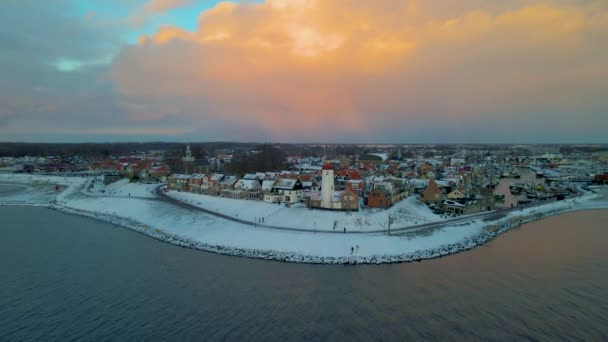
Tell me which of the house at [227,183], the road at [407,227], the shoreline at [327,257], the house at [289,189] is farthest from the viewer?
the house at [227,183]

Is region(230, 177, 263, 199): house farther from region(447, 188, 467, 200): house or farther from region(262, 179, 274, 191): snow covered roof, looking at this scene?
region(447, 188, 467, 200): house

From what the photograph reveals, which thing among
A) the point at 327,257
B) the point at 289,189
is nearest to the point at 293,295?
the point at 327,257

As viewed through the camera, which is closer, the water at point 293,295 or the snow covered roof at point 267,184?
the water at point 293,295

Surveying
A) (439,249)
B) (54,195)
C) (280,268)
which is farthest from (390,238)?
(54,195)

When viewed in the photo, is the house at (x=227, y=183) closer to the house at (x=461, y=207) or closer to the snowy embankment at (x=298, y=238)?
the snowy embankment at (x=298, y=238)

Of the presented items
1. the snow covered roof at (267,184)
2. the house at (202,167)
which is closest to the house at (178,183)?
the house at (202,167)

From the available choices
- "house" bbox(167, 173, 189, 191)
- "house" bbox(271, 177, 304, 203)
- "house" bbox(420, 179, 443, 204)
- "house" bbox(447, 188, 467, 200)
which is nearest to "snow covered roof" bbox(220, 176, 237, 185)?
"house" bbox(271, 177, 304, 203)

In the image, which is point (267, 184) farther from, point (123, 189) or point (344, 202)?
point (123, 189)
